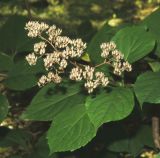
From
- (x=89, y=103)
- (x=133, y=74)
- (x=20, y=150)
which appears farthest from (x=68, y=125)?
(x=20, y=150)

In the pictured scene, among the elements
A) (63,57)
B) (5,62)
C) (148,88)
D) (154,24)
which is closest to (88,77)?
(63,57)

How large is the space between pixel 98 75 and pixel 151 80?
21 cm

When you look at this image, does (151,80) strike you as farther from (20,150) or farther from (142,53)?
(20,150)

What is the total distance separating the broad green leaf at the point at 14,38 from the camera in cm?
236

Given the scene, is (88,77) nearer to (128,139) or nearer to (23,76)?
(23,76)

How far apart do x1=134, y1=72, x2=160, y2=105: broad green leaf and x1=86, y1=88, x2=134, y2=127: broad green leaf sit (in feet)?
0.12

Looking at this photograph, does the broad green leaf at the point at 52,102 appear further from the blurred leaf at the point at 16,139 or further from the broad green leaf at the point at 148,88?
the blurred leaf at the point at 16,139

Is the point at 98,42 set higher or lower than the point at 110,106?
higher

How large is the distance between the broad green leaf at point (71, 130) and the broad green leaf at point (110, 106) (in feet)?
Result: 0.24

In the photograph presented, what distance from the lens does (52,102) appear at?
1.91 m

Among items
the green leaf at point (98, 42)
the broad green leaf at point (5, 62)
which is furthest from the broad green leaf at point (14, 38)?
the green leaf at point (98, 42)

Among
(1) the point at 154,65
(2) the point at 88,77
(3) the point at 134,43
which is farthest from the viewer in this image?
(1) the point at 154,65

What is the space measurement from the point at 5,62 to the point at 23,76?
0.23 meters

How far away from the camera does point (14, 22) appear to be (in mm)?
2494
